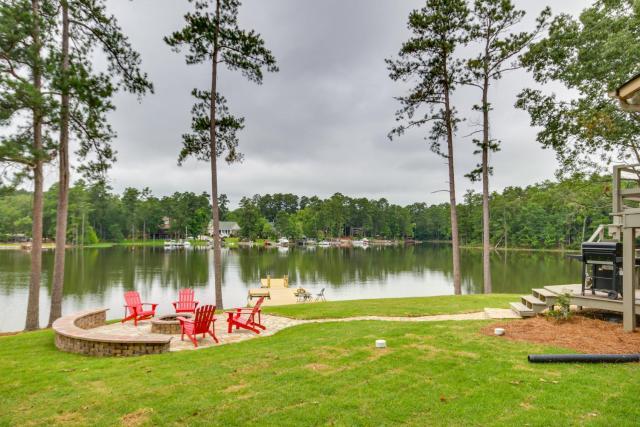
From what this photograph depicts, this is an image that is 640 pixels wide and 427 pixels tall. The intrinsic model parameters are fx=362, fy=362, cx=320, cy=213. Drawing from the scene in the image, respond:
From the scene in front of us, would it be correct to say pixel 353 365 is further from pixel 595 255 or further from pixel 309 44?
pixel 309 44

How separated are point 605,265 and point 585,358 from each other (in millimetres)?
3415

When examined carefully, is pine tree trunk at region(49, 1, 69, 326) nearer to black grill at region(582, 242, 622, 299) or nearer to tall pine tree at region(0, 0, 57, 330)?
tall pine tree at region(0, 0, 57, 330)

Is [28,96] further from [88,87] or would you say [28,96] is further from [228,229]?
[228,229]

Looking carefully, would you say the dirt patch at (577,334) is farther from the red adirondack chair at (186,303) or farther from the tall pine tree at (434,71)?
the tall pine tree at (434,71)

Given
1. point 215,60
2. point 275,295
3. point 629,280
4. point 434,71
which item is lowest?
point 275,295

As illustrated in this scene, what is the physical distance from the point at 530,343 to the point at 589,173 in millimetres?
12159

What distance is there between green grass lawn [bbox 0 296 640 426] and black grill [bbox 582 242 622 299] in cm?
286

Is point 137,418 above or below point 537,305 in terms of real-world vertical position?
below

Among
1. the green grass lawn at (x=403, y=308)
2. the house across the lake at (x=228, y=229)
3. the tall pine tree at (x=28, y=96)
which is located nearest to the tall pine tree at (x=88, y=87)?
the tall pine tree at (x=28, y=96)

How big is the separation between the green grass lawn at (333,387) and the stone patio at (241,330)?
1346 millimetres

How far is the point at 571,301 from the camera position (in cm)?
721

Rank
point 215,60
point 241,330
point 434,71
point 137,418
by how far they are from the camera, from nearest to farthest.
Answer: point 137,418 → point 241,330 → point 215,60 → point 434,71

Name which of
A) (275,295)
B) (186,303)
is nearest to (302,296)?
(275,295)

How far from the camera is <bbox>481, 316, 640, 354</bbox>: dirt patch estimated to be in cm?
523
